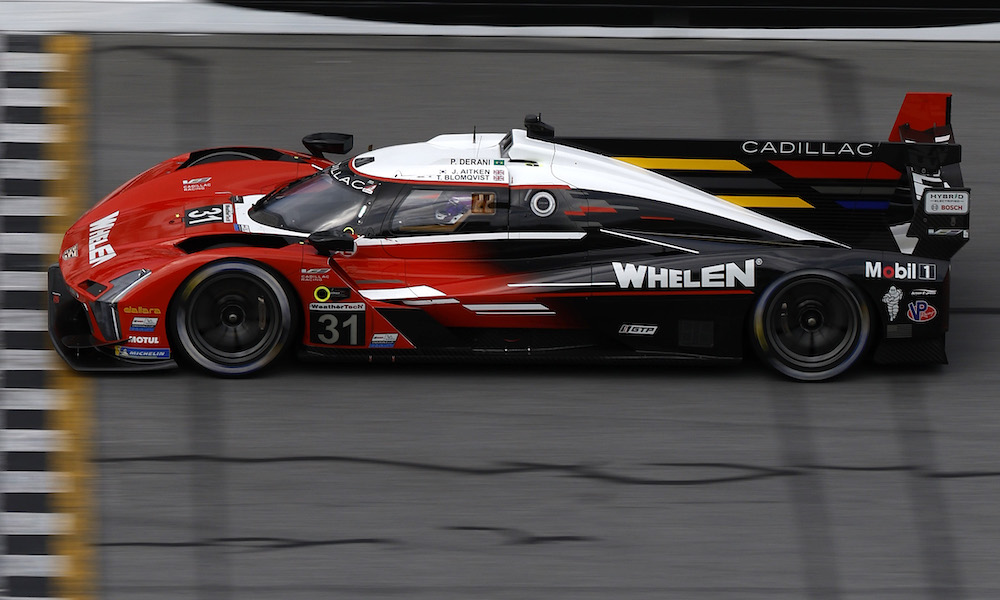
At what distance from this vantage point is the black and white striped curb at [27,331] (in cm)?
624

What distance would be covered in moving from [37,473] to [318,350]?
164 centimetres

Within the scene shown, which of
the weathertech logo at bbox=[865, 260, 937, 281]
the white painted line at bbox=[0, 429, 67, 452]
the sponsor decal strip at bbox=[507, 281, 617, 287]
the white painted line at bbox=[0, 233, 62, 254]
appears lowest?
the white painted line at bbox=[0, 429, 67, 452]

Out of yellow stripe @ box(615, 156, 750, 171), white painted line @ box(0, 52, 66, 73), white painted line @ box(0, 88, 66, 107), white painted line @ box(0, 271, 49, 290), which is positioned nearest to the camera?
yellow stripe @ box(615, 156, 750, 171)

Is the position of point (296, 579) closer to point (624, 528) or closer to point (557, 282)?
point (624, 528)

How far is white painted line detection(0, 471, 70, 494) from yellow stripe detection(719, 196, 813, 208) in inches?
158

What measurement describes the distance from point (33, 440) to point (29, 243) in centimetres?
245

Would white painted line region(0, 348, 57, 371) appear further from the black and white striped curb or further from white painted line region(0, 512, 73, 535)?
white painted line region(0, 512, 73, 535)

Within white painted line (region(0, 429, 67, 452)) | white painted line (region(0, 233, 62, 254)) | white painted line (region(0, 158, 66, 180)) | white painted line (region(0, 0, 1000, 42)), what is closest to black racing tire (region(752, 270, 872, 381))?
white painted line (region(0, 429, 67, 452))

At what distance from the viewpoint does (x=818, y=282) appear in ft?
24.4

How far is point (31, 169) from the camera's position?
Answer: 32.4 ft

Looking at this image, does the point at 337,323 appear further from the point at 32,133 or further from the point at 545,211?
the point at 32,133

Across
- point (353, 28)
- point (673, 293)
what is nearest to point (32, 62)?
point (353, 28)

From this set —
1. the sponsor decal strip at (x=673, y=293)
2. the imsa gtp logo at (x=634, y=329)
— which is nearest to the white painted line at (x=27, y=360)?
the sponsor decal strip at (x=673, y=293)

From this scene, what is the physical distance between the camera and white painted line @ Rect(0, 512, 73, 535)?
6312mm
